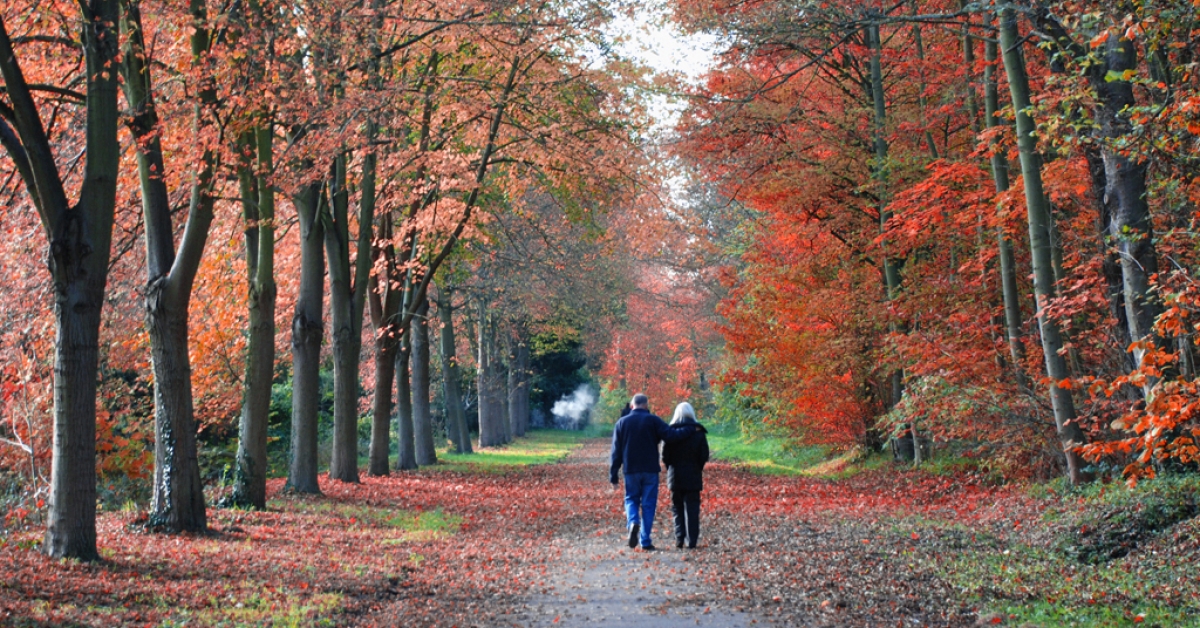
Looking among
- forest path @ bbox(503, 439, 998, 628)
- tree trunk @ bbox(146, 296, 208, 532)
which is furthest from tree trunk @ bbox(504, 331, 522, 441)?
tree trunk @ bbox(146, 296, 208, 532)

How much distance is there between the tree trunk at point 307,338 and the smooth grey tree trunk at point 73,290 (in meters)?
7.08

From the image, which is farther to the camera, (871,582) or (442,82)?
(442,82)

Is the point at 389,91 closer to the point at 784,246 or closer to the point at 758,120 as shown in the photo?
the point at 758,120

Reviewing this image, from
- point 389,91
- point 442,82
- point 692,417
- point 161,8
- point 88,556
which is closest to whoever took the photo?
point 88,556

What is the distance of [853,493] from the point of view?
18.2 m

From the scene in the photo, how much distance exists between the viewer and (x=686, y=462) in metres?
11.4

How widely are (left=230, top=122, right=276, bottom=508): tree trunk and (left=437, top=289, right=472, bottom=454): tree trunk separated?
14.9 metres

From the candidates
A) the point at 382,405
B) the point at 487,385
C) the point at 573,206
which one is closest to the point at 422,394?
the point at 382,405

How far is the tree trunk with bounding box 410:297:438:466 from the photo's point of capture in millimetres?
27219

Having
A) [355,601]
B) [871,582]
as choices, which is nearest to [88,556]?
[355,601]

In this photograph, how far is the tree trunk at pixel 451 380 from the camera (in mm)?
31141

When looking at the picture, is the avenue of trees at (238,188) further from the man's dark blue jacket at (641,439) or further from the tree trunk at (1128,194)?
the tree trunk at (1128,194)

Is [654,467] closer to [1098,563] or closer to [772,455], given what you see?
[1098,563]

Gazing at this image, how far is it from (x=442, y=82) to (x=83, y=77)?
8.27 meters
